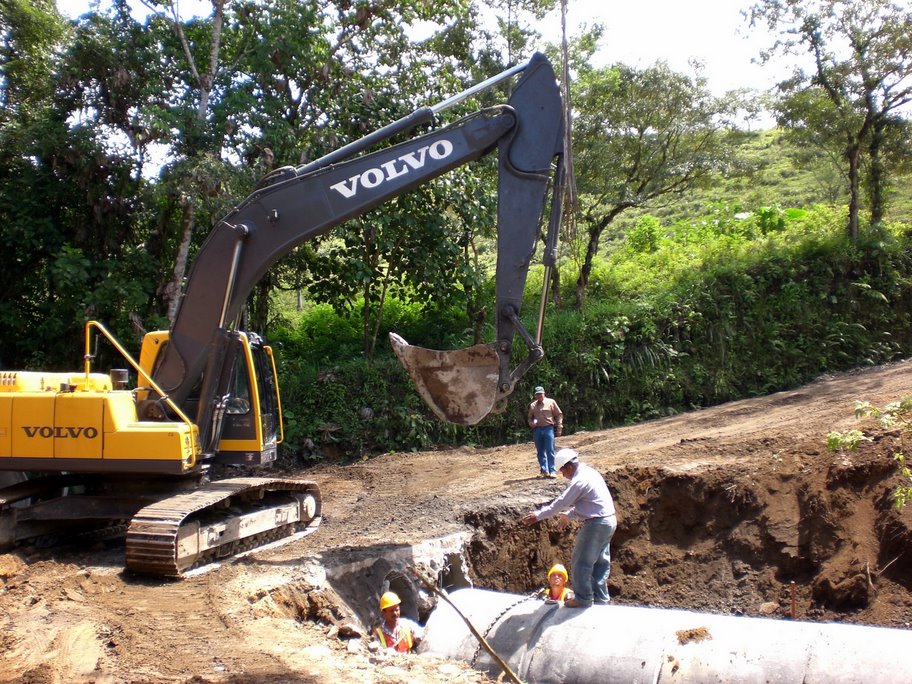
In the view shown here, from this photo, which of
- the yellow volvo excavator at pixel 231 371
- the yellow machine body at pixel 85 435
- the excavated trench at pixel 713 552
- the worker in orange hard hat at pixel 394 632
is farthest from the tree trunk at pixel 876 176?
the yellow machine body at pixel 85 435

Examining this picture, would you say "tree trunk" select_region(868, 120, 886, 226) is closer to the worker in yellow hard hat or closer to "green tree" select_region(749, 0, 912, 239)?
"green tree" select_region(749, 0, 912, 239)

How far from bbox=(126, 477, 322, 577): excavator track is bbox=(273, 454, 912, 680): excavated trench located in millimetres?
986

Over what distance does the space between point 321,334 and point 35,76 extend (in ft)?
26.6

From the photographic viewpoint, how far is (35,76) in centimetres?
1694

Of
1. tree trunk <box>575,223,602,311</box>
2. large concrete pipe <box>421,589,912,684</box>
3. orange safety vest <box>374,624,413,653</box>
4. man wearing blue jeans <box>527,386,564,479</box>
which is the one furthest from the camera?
tree trunk <box>575,223,602,311</box>

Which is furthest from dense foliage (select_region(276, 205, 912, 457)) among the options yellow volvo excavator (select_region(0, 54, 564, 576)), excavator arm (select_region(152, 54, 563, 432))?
excavator arm (select_region(152, 54, 563, 432))

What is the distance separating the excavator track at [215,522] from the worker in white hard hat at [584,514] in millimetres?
3157

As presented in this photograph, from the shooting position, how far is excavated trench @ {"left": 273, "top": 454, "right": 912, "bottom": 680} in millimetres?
8750

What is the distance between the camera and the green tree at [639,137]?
18.8 metres

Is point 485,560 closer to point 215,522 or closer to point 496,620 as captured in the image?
point 496,620

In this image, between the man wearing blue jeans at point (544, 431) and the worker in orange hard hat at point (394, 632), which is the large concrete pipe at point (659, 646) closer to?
the worker in orange hard hat at point (394, 632)

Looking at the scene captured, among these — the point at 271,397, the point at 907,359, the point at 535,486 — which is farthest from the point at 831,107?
the point at 271,397

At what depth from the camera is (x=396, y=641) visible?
23.5ft

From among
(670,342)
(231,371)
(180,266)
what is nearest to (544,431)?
(231,371)
